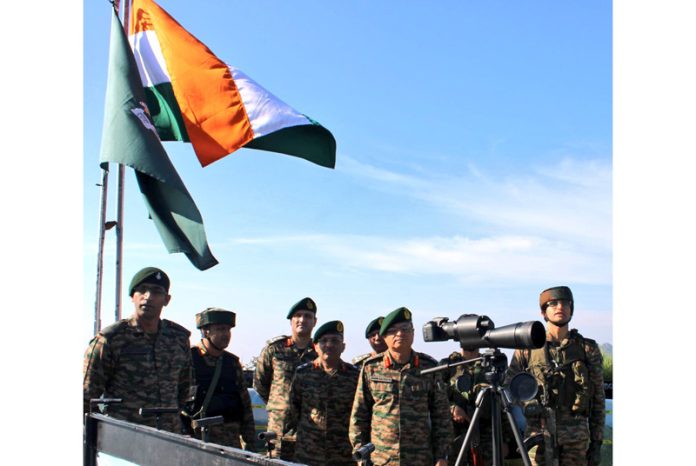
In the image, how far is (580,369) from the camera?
559 centimetres

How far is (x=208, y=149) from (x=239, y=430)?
219 centimetres

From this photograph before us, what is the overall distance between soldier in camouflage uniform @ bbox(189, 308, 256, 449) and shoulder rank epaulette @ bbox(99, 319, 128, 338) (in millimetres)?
975

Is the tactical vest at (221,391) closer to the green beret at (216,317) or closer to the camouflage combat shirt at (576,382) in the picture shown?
the green beret at (216,317)

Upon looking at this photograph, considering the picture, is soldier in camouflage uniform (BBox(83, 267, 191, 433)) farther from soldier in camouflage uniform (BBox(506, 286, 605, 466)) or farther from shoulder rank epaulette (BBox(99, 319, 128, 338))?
soldier in camouflage uniform (BBox(506, 286, 605, 466))

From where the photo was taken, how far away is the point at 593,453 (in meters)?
5.63

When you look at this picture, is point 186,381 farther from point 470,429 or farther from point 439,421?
point 470,429

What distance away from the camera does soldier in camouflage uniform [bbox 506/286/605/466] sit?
5488mm

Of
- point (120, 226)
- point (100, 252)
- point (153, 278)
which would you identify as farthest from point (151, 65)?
point (153, 278)

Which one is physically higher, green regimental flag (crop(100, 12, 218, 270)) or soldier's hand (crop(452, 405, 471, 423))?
green regimental flag (crop(100, 12, 218, 270))

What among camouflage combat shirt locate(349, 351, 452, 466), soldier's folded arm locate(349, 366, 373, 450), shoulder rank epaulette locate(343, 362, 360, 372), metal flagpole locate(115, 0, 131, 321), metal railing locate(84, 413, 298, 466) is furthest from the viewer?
shoulder rank epaulette locate(343, 362, 360, 372)

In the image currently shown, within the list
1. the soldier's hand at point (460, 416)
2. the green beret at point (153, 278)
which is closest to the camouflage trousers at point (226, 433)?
the green beret at point (153, 278)

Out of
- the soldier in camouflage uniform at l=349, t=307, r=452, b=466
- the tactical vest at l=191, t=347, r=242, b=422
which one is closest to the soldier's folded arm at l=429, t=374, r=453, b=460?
the soldier in camouflage uniform at l=349, t=307, r=452, b=466

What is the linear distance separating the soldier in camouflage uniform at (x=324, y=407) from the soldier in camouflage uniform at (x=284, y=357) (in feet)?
1.78
